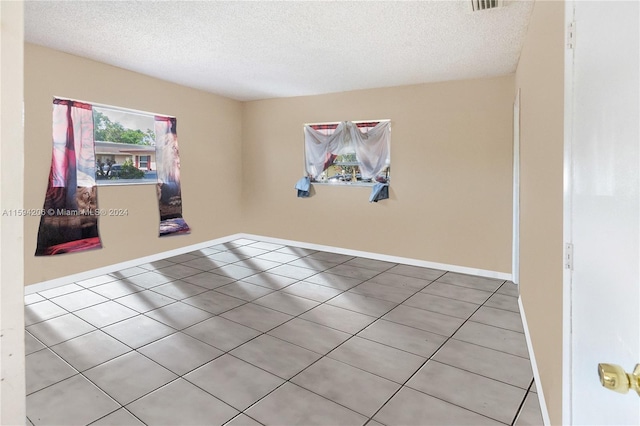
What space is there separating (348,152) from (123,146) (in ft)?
10.2

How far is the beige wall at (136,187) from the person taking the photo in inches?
156

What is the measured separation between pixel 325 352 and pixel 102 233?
3.37 metres

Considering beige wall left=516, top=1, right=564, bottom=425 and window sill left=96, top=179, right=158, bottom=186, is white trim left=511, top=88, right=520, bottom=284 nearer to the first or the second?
beige wall left=516, top=1, right=564, bottom=425

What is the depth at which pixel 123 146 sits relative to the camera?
4.84 m

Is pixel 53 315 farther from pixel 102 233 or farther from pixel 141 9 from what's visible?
pixel 141 9

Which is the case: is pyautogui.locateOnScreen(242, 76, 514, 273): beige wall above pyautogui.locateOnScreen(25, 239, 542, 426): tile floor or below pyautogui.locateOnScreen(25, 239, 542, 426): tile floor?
above

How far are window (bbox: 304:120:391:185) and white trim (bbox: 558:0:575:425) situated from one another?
3.99m

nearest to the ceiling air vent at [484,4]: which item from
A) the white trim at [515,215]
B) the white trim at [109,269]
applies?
the white trim at [515,215]

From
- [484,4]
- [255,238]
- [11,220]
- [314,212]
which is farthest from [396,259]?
[11,220]

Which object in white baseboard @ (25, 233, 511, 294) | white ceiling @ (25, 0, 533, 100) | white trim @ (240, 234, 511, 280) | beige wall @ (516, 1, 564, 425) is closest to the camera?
beige wall @ (516, 1, 564, 425)

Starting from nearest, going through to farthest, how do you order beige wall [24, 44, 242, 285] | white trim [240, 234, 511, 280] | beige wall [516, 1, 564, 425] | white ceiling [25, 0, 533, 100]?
beige wall [516, 1, 564, 425]
white ceiling [25, 0, 533, 100]
beige wall [24, 44, 242, 285]
white trim [240, 234, 511, 280]

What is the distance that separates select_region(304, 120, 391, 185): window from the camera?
5414 mm

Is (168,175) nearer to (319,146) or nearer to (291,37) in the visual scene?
(319,146)

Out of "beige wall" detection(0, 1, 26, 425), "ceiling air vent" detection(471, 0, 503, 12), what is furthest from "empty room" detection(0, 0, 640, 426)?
"ceiling air vent" detection(471, 0, 503, 12)
